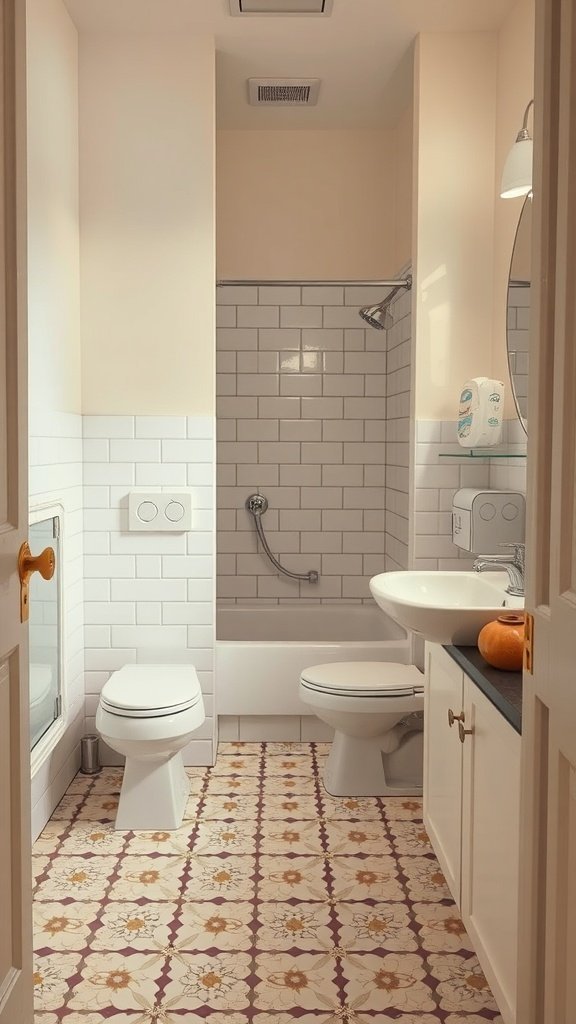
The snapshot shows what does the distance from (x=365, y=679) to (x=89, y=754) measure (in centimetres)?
115

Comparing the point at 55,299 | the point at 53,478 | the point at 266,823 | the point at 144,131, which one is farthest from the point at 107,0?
the point at 266,823

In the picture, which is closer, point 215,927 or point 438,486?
point 215,927

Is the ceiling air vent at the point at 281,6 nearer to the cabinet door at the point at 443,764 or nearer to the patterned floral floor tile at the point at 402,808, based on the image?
the cabinet door at the point at 443,764

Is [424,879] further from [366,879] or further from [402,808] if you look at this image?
[402,808]

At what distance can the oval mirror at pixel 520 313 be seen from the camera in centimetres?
321

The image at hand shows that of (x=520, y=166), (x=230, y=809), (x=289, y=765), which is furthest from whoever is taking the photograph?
(x=289, y=765)

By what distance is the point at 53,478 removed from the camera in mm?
3348

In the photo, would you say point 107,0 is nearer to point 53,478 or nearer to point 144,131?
point 144,131

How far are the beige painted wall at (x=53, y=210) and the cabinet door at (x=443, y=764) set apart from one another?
5.07ft

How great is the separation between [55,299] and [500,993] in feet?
8.48

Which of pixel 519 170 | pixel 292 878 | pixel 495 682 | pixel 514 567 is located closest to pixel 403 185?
pixel 519 170

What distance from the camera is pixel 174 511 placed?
3.80m

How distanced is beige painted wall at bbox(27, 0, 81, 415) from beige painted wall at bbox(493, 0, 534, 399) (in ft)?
5.44

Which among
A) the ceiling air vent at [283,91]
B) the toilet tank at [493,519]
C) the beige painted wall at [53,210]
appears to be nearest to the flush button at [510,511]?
the toilet tank at [493,519]
